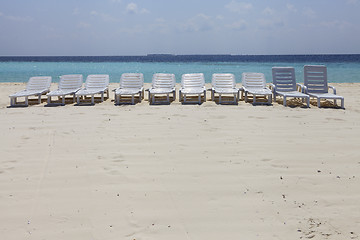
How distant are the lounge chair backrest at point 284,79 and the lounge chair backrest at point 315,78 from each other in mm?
375

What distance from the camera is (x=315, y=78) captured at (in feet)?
32.7

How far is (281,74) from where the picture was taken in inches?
400

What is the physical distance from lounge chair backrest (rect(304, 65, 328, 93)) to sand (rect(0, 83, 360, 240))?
2.97 meters

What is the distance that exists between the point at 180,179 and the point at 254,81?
7.11m

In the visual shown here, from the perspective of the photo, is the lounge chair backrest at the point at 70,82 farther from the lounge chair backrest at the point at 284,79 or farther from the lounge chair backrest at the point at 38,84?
the lounge chair backrest at the point at 284,79

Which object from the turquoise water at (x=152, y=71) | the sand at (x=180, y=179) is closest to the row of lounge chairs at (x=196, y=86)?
the sand at (x=180, y=179)

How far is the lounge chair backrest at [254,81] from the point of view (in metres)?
10.2

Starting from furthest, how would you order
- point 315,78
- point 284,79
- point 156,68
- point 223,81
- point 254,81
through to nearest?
point 156,68 → point 223,81 → point 254,81 → point 284,79 → point 315,78

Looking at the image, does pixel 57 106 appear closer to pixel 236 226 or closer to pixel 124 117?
pixel 124 117

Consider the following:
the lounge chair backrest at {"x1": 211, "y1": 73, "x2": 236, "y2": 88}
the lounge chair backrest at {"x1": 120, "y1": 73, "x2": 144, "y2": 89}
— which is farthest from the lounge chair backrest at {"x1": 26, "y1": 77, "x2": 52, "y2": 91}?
the lounge chair backrest at {"x1": 211, "y1": 73, "x2": 236, "y2": 88}

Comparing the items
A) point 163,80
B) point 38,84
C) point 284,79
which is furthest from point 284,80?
point 38,84

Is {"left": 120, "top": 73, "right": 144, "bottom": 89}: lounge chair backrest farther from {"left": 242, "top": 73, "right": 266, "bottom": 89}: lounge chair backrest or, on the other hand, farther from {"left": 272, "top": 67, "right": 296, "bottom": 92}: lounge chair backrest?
{"left": 272, "top": 67, "right": 296, "bottom": 92}: lounge chair backrest

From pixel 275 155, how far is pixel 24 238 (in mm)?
3336

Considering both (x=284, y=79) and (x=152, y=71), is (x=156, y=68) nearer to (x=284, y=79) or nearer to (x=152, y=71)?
(x=152, y=71)
